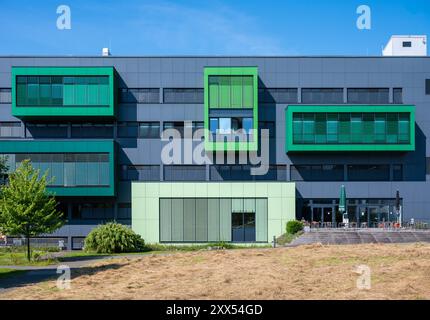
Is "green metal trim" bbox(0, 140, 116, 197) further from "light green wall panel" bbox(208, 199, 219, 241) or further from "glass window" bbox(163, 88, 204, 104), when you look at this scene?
"light green wall panel" bbox(208, 199, 219, 241)

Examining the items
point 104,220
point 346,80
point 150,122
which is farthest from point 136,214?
point 346,80

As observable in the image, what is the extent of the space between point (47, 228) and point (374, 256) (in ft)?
64.3

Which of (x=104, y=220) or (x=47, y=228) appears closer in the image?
(x=47, y=228)

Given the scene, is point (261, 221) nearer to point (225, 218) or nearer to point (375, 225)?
point (225, 218)

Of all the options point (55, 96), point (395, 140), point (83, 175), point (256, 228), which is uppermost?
point (55, 96)

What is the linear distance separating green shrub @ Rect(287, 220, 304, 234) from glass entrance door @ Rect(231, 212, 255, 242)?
3.68 meters

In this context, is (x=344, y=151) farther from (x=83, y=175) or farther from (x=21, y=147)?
(x=21, y=147)

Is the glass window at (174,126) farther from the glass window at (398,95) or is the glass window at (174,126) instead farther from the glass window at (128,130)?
the glass window at (398,95)

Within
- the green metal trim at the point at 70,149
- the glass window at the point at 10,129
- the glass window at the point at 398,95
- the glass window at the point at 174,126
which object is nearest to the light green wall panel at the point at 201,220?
the glass window at the point at 174,126

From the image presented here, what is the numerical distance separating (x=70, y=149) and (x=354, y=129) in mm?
26041

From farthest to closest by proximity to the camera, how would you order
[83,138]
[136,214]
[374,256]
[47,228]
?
[83,138]
[136,214]
[47,228]
[374,256]

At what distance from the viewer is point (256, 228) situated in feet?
151

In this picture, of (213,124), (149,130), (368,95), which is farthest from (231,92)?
(368,95)

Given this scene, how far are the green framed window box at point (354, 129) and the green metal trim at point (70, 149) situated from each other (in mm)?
16741
